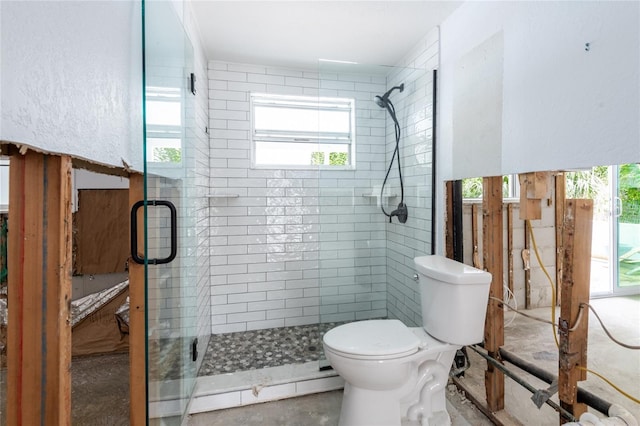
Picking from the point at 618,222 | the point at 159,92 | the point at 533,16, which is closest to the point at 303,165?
the point at 159,92

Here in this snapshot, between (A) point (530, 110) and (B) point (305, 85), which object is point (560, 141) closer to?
(A) point (530, 110)

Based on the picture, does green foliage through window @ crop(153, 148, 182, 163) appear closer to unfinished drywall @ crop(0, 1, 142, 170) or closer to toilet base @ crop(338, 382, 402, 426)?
unfinished drywall @ crop(0, 1, 142, 170)

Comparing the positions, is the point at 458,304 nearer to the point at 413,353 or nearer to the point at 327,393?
the point at 413,353

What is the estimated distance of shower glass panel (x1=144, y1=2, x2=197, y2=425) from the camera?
1170 millimetres

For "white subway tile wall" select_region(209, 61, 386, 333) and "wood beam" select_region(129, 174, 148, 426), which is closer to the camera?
"wood beam" select_region(129, 174, 148, 426)

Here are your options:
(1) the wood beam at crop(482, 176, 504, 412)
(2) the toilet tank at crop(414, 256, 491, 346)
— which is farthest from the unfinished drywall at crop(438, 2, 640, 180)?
(2) the toilet tank at crop(414, 256, 491, 346)

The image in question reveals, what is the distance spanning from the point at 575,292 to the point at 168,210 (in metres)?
1.82

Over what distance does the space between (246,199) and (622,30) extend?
8.13 ft

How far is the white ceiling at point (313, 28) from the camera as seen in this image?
1.93 m

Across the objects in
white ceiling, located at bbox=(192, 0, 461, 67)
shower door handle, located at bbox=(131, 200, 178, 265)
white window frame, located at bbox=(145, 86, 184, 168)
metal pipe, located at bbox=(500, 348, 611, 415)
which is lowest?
metal pipe, located at bbox=(500, 348, 611, 415)

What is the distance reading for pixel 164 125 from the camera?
4.22ft

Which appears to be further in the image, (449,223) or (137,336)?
(449,223)

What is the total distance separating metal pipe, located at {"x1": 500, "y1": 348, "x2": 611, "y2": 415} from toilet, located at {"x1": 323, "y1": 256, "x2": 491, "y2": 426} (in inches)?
10.5

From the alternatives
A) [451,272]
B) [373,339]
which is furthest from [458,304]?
[373,339]
